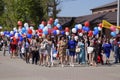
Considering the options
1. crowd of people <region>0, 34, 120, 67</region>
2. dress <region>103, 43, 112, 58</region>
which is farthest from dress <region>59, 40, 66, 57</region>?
dress <region>103, 43, 112, 58</region>

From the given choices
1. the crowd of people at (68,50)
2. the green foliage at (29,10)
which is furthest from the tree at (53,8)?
the crowd of people at (68,50)

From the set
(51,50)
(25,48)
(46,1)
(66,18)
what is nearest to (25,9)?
(46,1)

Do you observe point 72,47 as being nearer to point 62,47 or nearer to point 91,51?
point 62,47

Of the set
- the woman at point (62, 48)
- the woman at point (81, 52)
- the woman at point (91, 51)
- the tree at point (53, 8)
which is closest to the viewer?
the woman at point (62, 48)

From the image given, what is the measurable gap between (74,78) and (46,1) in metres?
28.9

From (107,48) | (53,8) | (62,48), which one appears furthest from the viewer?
(53,8)

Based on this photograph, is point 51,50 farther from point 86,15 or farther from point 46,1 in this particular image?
point 86,15

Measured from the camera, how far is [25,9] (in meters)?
45.4

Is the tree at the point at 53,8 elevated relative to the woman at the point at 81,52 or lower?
elevated

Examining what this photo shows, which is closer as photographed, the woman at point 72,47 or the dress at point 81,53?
the woman at point 72,47

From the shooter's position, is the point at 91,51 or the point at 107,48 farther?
the point at 107,48

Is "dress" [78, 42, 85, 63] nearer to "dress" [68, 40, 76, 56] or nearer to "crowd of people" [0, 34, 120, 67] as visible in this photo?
"crowd of people" [0, 34, 120, 67]

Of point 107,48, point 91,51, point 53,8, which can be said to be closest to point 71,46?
point 91,51

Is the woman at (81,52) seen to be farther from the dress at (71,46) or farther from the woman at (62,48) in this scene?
the woman at (62,48)
